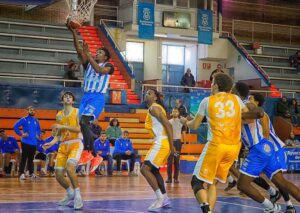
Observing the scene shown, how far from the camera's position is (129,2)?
27547 mm

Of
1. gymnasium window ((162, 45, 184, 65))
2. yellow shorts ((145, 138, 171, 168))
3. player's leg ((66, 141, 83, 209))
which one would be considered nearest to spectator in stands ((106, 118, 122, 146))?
yellow shorts ((145, 138, 171, 168))

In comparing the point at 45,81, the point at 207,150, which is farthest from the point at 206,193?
the point at 45,81

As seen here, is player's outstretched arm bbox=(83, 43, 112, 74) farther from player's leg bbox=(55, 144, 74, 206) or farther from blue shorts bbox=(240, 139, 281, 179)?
blue shorts bbox=(240, 139, 281, 179)

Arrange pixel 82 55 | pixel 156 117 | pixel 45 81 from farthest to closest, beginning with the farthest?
pixel 45 81
pixel 156 117
pixel 82 55

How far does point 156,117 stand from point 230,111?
2977 mm

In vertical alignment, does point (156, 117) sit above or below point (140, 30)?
below

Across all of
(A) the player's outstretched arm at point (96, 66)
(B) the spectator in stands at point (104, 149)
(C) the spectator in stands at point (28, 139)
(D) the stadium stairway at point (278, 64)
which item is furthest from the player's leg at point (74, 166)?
(D) the stadium stairway at point (278, 64)

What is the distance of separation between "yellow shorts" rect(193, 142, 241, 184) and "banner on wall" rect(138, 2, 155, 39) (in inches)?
787

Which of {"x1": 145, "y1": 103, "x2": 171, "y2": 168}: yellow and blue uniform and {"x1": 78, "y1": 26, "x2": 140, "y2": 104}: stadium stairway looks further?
{"x1": 78, "y1": 26, "x2": 140, "y2": 104}: stadium stairway

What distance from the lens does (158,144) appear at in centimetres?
998

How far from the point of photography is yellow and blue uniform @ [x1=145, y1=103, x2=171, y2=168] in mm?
9867

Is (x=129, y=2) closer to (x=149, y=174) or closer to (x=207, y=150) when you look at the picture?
(x=149, y=174)

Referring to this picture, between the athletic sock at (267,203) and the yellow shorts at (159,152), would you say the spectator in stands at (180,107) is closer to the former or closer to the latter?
the yellow shorts at (159,152)

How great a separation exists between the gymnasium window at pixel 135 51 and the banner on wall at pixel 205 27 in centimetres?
302
